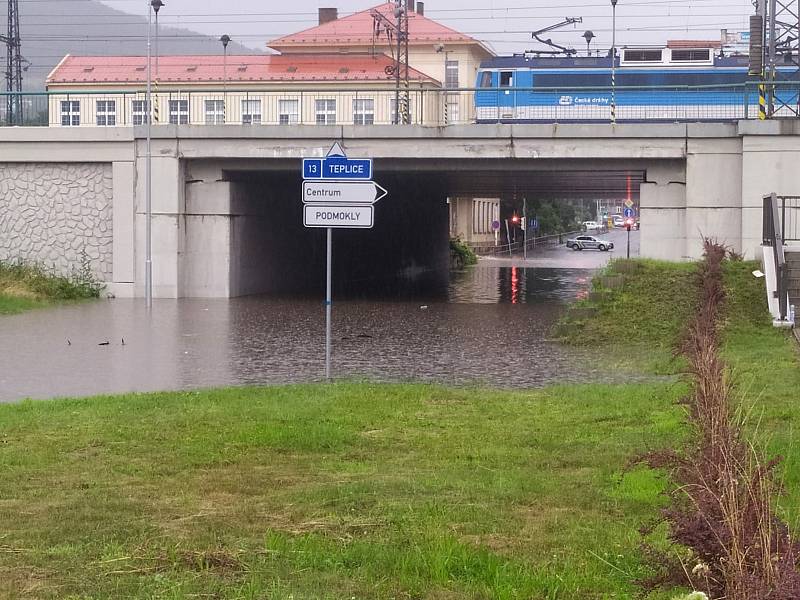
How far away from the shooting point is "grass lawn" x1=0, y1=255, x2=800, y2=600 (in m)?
5.77

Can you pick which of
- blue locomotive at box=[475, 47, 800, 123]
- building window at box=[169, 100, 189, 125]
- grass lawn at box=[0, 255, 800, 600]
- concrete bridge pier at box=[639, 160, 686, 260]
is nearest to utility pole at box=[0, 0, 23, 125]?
building window at box=[169, 100, 189, 125]

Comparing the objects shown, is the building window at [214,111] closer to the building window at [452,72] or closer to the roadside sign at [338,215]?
the roadside sign at [338,215]

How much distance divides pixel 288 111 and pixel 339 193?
1916cm

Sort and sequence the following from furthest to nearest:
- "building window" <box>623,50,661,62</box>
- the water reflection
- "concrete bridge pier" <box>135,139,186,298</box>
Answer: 1. "building window" <box>623,50,661,62</box>
2. the water reflection
3. "concrete bridge pier" <box>135,139,186,298</box>

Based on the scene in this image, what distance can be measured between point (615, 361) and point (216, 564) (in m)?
11.4

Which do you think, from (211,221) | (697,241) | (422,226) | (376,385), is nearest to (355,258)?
(422,226)

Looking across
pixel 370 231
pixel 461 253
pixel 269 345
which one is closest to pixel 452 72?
pixel 461 253

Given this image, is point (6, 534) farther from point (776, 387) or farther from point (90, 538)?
point (776, 387)

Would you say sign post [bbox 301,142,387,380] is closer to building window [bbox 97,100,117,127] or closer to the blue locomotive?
building window [bbox 97,100,117,127]

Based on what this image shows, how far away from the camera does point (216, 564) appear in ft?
19.7

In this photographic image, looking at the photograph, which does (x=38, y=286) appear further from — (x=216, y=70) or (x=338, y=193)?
(x=216, y=70)

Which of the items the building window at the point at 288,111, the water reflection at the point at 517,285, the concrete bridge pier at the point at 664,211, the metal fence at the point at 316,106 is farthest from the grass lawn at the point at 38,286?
the concrete bridge pier at the point at 664,211

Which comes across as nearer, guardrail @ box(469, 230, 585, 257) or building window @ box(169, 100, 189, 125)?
building window @ box(169, 100, 189, 125)

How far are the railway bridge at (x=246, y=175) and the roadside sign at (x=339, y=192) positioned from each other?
49.8 ft
